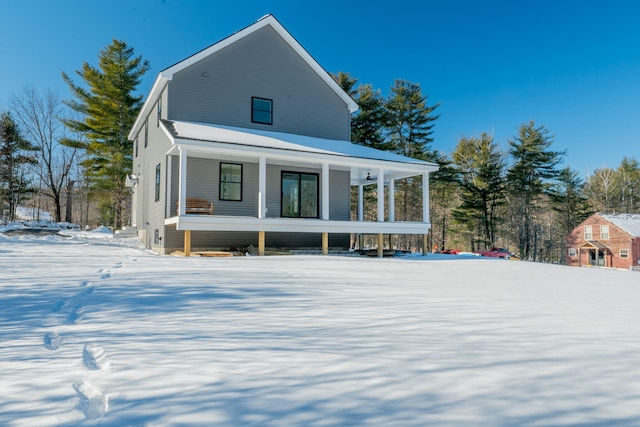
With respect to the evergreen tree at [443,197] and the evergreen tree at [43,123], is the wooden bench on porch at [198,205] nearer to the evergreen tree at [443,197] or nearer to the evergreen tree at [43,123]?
the evergreen tree at [43,123]

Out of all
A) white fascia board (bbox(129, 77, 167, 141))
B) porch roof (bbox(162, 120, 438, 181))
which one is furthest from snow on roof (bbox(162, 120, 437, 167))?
white fascia board (bbox(129, 77, 167, 141))

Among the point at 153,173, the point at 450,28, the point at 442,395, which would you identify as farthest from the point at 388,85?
the point at 442,395

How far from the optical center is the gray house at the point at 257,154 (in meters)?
11.1

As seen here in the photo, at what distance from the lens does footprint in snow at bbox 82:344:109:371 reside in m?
2.18

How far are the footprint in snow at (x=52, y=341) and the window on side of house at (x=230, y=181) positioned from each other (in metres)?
9.33

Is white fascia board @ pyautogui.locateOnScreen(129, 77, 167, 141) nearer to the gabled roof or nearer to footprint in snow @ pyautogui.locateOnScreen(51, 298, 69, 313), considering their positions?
the gabled roof

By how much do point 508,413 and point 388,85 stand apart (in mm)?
31502

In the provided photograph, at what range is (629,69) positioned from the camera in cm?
3262

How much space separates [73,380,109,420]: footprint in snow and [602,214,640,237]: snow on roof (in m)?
38.6

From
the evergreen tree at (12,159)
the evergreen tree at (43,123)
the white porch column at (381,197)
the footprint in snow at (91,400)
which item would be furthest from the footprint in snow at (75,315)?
the evergreen tree at (43,123)

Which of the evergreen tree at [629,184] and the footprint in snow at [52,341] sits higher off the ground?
the evergreen tree at [629,184]

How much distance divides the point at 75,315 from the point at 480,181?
3267 cm

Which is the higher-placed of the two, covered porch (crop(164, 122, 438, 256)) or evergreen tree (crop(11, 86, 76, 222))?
evergreen tree (crop(11, 86, 76, 222))

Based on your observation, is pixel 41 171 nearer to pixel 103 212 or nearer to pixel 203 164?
pixel 103 212
